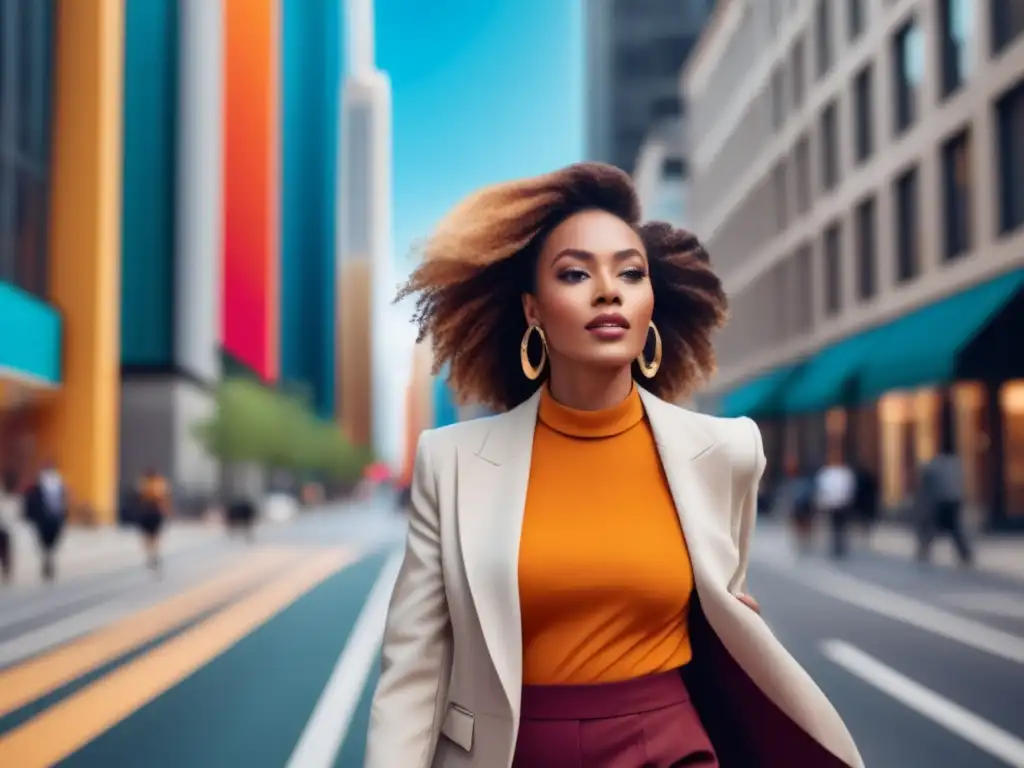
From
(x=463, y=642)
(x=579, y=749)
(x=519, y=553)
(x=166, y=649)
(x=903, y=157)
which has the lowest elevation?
(x=166, y=649)

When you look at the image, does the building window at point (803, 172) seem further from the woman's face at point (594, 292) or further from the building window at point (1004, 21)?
the woman's face at point (594, 292)

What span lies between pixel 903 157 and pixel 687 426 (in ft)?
90.6

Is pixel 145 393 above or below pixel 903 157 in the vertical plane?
below

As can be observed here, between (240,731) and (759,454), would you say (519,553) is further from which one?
(240,731)

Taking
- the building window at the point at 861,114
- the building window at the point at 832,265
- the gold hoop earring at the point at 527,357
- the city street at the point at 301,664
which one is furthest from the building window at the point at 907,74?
the gold hoop earring at the point at 527,357

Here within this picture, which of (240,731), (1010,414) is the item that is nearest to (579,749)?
(240,731)

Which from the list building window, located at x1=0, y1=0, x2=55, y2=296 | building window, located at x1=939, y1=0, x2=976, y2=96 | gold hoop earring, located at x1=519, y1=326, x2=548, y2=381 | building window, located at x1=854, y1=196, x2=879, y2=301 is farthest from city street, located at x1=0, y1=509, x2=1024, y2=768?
building window, located at x1=0, y1=0, x2=55, y2=296

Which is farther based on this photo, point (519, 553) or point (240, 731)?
point (240, 731)

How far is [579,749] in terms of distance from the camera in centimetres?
237

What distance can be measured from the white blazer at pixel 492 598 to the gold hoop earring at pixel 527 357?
0.11 meters

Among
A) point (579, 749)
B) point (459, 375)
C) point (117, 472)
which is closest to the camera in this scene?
point (579, 749)

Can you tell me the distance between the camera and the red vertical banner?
3150 inches

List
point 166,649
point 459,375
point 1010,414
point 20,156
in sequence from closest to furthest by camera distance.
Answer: point 459,375, point 166,649, point 1010,414, point 20,156

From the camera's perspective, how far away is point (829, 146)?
35.2 m
